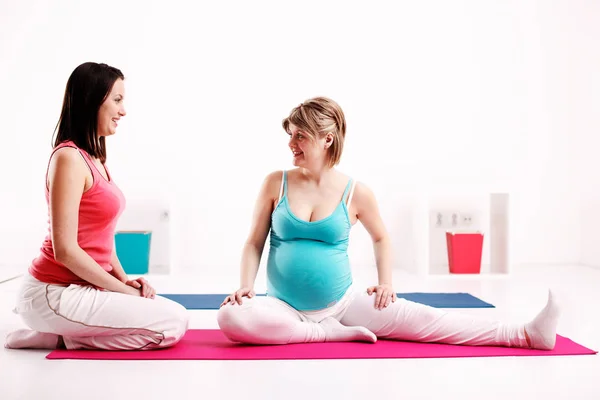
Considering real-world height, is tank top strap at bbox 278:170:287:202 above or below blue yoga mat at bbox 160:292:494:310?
above

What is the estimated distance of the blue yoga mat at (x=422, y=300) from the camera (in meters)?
3.59

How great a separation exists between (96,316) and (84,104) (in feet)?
2.35

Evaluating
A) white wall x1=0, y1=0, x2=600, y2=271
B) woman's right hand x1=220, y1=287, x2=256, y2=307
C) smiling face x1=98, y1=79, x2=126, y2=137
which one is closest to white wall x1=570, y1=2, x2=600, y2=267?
white wall x1=0, y1=0, x2=600, y2=271

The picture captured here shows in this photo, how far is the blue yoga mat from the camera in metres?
3.59

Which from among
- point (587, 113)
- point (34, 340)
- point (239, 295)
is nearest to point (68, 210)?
point (34, 340)

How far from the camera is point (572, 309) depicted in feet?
11.4

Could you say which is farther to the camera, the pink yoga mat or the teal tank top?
the teal tank top

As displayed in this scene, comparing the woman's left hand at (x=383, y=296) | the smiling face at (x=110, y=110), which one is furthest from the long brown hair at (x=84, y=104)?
the woman's left hand at (x=383, y=296)

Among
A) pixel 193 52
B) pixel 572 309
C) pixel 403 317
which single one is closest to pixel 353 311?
pixel 403 317

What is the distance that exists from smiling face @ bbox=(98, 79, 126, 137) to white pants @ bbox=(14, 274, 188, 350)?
0.55 metres

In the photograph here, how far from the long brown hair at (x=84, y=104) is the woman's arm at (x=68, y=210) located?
0.08 meters

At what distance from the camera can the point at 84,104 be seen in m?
2.48

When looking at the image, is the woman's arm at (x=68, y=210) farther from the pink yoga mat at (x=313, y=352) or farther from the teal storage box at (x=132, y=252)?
the teal storage box at (x=132, y=252)

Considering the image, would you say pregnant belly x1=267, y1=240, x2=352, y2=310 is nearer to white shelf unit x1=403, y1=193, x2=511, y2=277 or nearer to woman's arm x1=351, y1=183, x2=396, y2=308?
woman's arm x1=351, y1=183, x2=396, y2=308
